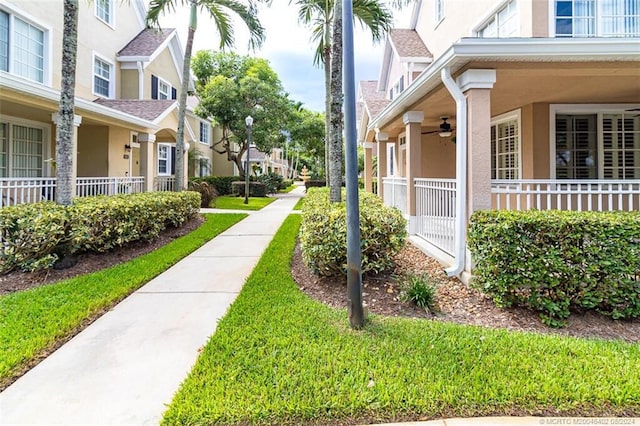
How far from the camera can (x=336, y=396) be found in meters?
2.92

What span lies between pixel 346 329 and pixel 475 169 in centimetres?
313

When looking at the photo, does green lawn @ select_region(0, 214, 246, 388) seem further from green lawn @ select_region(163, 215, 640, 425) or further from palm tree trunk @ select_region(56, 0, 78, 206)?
palm tree trunk @ select_region(56, 0, 78, 206)

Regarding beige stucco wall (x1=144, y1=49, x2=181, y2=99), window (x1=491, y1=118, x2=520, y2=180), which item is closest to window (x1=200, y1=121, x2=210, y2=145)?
beige stucco wall (x1=144, y1=49, x2=181, y2=99)

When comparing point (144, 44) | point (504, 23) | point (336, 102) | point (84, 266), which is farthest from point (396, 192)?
point (144, 44)

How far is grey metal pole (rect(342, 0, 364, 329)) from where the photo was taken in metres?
4.18

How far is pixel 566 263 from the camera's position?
4.57 m

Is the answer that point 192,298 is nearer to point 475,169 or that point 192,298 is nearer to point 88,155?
point 475,169

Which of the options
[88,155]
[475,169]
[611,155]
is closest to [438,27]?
[611,155]

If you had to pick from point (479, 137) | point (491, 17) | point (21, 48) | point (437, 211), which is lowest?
point (437, 211)

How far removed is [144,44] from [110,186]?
853 centimetres

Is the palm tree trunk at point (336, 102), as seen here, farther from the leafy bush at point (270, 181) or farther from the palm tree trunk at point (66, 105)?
the leafy bush at point (270, 181)

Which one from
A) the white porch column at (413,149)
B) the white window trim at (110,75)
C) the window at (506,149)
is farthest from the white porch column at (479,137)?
the white window trim at (110,75)

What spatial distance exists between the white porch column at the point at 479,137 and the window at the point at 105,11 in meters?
15.6

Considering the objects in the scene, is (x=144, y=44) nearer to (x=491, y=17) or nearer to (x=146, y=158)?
(x=146, y=158)
